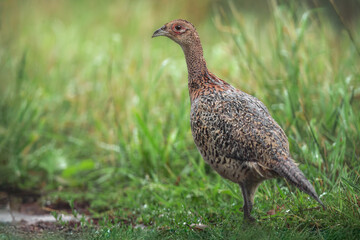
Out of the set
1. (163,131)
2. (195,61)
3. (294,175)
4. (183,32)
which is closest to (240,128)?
(294,175)

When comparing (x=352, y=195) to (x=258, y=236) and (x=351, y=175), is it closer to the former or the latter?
(x=351, y=175)

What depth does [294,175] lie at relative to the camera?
315 cm

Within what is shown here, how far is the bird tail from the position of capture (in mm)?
3055

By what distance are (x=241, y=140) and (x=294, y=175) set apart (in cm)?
45

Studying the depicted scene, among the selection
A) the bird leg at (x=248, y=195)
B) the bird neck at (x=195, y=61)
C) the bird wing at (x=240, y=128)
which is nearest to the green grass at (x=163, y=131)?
the bird leg at (x=248, y=195)

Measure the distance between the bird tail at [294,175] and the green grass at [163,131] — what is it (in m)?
0.30

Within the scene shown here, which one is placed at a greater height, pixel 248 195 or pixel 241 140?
pixel 241 140

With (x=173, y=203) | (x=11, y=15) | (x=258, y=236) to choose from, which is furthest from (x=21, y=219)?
(x=11, y=15)

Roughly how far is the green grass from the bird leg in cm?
9

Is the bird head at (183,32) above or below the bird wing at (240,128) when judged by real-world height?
above

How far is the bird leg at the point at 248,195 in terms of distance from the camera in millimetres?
3565

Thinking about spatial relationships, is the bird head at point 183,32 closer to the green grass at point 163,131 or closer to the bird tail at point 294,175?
the green grass at point 163,131

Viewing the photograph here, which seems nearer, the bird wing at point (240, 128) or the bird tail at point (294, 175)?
the bird tail at point (294, 175)

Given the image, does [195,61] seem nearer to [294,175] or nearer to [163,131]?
[294,175]
